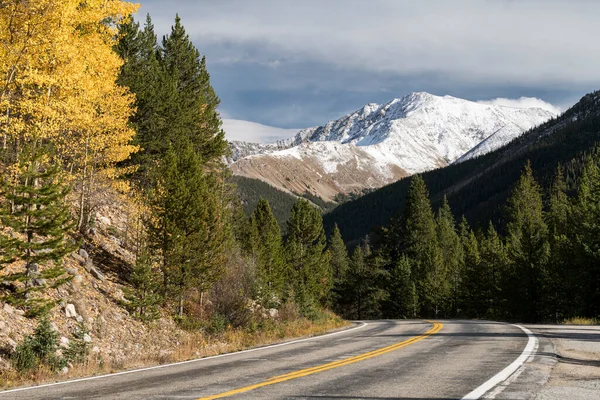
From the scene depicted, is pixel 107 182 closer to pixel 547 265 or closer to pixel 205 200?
pixel 205 200

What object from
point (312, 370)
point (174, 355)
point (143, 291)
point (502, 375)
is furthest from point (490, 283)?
point (312, 370)

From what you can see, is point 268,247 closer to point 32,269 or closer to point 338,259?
point 32,269

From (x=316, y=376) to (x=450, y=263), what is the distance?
6687cm

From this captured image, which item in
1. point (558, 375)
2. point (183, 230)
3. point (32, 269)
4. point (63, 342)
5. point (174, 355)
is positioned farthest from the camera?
point (183, 230)

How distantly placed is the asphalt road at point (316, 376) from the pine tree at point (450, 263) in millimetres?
53595

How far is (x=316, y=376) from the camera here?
898 cm

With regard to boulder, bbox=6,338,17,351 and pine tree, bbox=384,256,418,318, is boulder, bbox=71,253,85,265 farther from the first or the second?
pine tree, bbox=384,256,418,318

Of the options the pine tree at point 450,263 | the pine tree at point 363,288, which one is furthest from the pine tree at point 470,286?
the pine tree at point 363,288

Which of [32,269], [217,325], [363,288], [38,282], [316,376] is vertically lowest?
[363,288]

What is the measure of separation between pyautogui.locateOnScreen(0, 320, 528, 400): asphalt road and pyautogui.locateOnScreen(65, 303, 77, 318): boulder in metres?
7.58

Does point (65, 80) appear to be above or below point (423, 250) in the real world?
above

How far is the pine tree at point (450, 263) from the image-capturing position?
64.6 m

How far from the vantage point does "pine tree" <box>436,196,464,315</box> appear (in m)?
64.6

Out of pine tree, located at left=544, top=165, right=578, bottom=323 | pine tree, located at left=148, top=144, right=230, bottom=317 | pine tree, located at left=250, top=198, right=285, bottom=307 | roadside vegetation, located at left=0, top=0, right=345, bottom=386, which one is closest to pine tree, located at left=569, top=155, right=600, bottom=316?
pine tree, located at left=544, top=165, right=578, bottom=323
